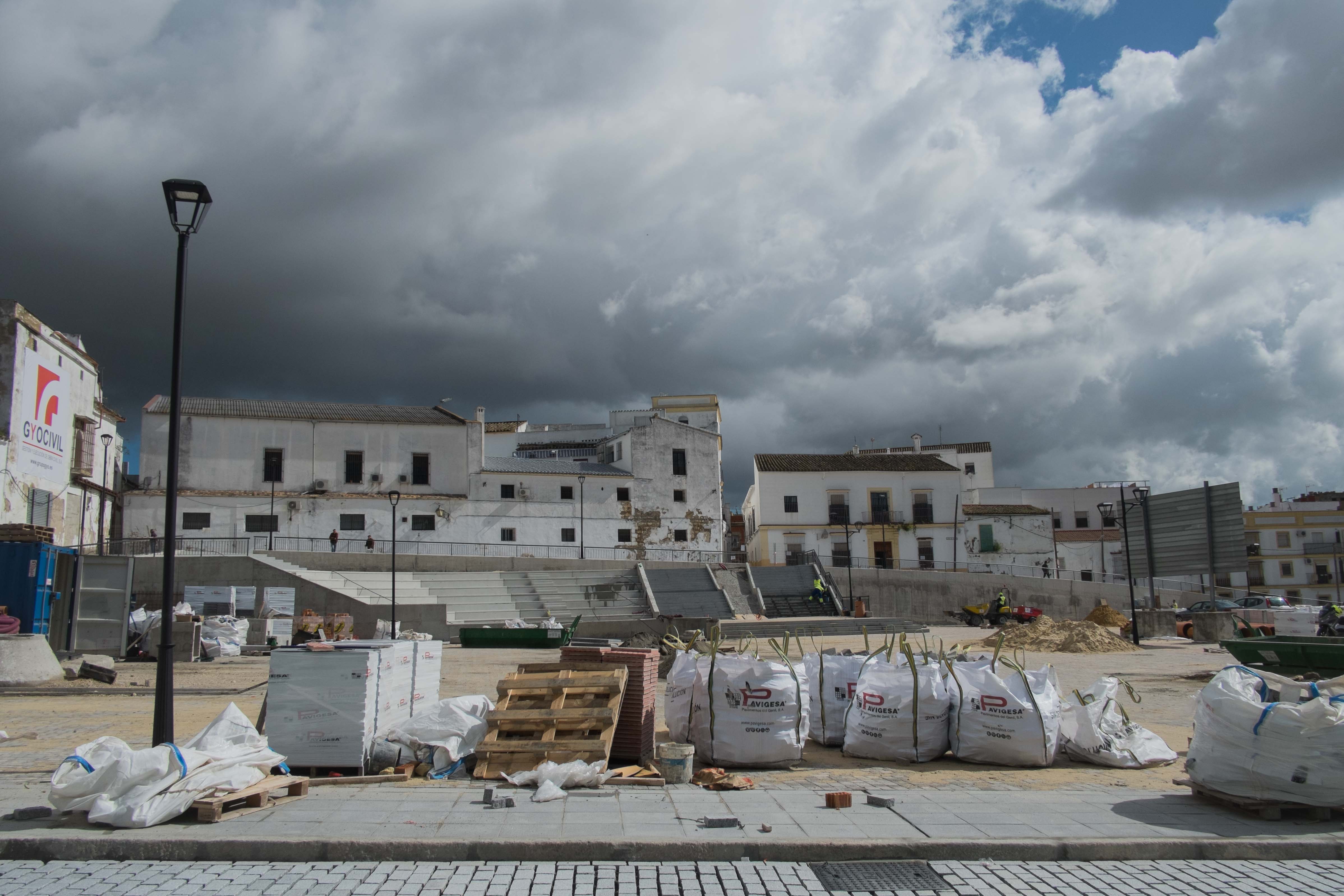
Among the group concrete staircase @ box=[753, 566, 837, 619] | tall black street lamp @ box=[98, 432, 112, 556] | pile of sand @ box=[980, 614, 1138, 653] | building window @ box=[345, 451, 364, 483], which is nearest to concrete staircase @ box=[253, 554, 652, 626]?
concrete staircase @ box=[753, 566, 837, 619]

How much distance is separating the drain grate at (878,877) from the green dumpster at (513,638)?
20.7 m

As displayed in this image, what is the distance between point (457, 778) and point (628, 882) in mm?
2990

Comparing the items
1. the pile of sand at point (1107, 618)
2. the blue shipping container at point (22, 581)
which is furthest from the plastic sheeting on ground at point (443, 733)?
the pile of sand at point (1107, 618)

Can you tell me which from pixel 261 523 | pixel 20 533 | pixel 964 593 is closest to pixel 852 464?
pixel 964 593

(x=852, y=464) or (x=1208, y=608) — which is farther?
(x=852, y=464)

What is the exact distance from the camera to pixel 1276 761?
6250mm

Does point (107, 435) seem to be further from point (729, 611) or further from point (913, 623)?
point (913, 623)

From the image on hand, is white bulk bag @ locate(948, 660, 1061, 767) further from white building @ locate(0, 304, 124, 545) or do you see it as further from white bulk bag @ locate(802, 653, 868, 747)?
white building @ locate(0, 304, 124, 545)

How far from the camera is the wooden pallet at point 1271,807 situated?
6.12 m

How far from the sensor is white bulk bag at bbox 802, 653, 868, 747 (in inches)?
363

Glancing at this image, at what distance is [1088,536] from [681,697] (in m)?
53.4

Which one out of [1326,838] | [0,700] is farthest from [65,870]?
[0,700]

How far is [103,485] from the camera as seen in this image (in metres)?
34.7

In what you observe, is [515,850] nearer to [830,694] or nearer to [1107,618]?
[830,694]
